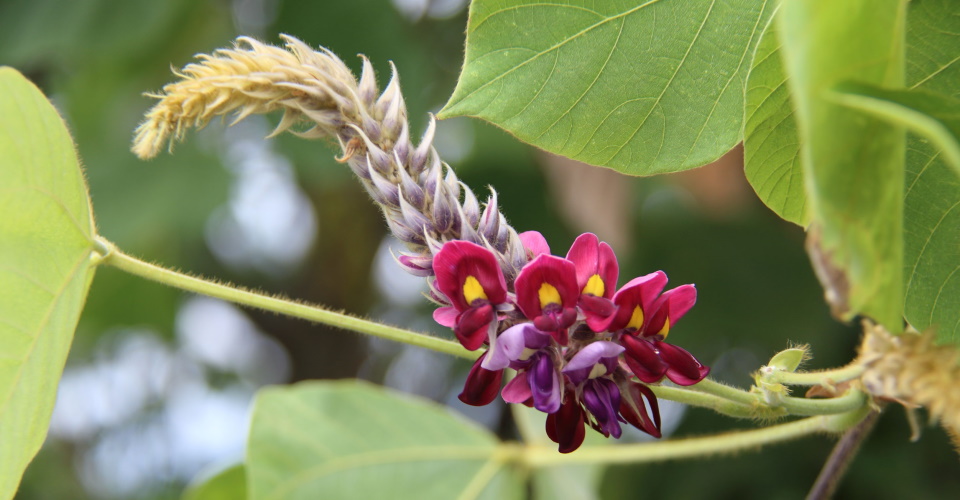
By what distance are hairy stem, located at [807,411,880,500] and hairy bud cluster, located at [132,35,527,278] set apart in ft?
2.28

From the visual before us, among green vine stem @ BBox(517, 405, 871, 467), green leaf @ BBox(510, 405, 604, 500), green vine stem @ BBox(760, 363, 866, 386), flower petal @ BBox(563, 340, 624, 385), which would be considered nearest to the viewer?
flower petal @ BBox(563, 340, 624, 385)

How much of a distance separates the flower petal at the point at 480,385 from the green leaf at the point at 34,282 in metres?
0.60

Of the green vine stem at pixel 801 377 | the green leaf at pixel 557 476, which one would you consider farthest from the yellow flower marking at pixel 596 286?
the green leaf at pixel 557 476

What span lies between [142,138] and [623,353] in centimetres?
75

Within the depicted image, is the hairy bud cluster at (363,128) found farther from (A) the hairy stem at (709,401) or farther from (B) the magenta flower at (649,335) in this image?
(A) the hairy stem at (709,401)

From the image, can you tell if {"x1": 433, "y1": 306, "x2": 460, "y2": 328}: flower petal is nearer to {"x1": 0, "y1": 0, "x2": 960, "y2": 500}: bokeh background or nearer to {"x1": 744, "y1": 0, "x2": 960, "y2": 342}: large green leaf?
{"x1": 744, "y1": 0, "x2": 960, "y2": 342}: large green leaf

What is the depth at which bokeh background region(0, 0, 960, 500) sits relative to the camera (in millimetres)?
3635

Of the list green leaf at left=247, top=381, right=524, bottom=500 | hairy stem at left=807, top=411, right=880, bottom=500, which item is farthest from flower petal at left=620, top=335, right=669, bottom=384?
green leaf at left=247, top=381, right=524, bottom=500

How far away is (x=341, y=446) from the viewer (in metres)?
2.58

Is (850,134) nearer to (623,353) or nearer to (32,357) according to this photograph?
(623,353)

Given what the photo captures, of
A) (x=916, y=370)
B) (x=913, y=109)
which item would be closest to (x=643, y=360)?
(x=916, y=370)

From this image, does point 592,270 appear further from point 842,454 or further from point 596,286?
point 842,454

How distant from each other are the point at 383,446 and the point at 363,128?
66.1 inches

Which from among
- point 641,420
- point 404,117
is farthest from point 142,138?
point 641,420
